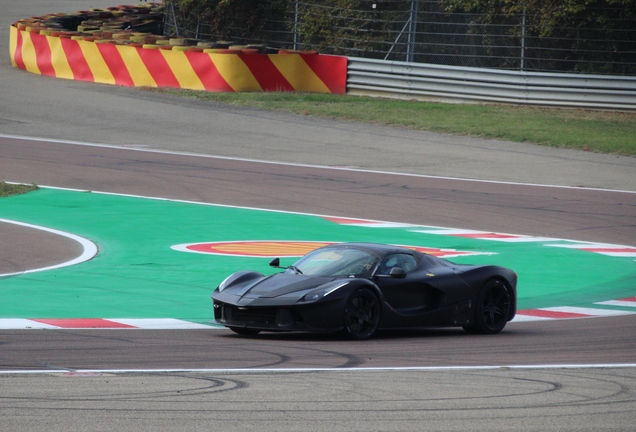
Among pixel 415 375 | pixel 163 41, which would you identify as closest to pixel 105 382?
pixel 415 375

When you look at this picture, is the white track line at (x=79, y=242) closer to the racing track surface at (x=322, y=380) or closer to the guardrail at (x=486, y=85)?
the racing track surface at (x=322, y=380)

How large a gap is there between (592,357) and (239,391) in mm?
3821

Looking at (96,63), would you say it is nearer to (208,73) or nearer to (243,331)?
(208,73)

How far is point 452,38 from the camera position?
98.8 ft

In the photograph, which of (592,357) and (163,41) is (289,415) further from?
(163,41)

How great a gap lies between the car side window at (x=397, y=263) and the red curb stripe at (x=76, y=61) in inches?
888

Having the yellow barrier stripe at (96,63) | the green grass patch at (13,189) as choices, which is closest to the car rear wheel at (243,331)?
the green grass patch at (13,189)

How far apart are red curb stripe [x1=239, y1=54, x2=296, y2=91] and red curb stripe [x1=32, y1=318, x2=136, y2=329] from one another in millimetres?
19709

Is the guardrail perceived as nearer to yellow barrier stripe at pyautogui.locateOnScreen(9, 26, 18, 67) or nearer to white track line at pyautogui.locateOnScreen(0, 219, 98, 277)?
yellow barrier stripe at pyautogui.locateOnScreen(9, 26, 18, 67)

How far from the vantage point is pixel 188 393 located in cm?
724

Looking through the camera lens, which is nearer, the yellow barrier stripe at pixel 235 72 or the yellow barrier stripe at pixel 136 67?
the yellow barrier stripe at pixel 235 72

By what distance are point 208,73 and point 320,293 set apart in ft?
68.1

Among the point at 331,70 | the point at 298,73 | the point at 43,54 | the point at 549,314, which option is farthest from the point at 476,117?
the point at 549,314

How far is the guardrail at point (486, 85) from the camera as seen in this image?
1132 inches
